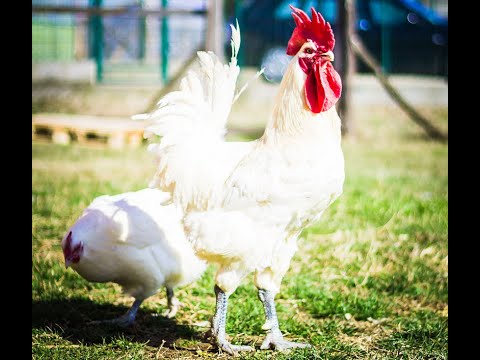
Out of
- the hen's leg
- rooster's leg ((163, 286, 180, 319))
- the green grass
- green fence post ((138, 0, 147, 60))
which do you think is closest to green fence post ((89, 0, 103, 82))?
green fence post ((138, 0, 147, 60))

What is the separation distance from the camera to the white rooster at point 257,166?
321cm

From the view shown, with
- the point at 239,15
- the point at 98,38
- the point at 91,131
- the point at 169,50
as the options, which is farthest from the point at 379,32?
the point at 91,131

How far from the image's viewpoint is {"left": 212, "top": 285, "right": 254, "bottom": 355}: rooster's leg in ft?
11.3

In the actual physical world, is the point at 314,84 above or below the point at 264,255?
above

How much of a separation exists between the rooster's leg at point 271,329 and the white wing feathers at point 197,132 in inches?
25.9

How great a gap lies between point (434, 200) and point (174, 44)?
10655 millimetres

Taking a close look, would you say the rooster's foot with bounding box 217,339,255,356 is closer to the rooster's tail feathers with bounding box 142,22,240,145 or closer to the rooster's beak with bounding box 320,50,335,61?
the rooster's tail feathers with bounding box 142,22,240,145

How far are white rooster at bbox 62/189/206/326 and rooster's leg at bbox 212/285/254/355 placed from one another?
0.41 meters

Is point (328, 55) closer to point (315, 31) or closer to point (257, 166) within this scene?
point (315, 31)

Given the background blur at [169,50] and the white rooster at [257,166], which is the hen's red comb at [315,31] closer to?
the white rooster at [257,166]

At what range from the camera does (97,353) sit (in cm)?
346

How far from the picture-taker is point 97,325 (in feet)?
12.9
